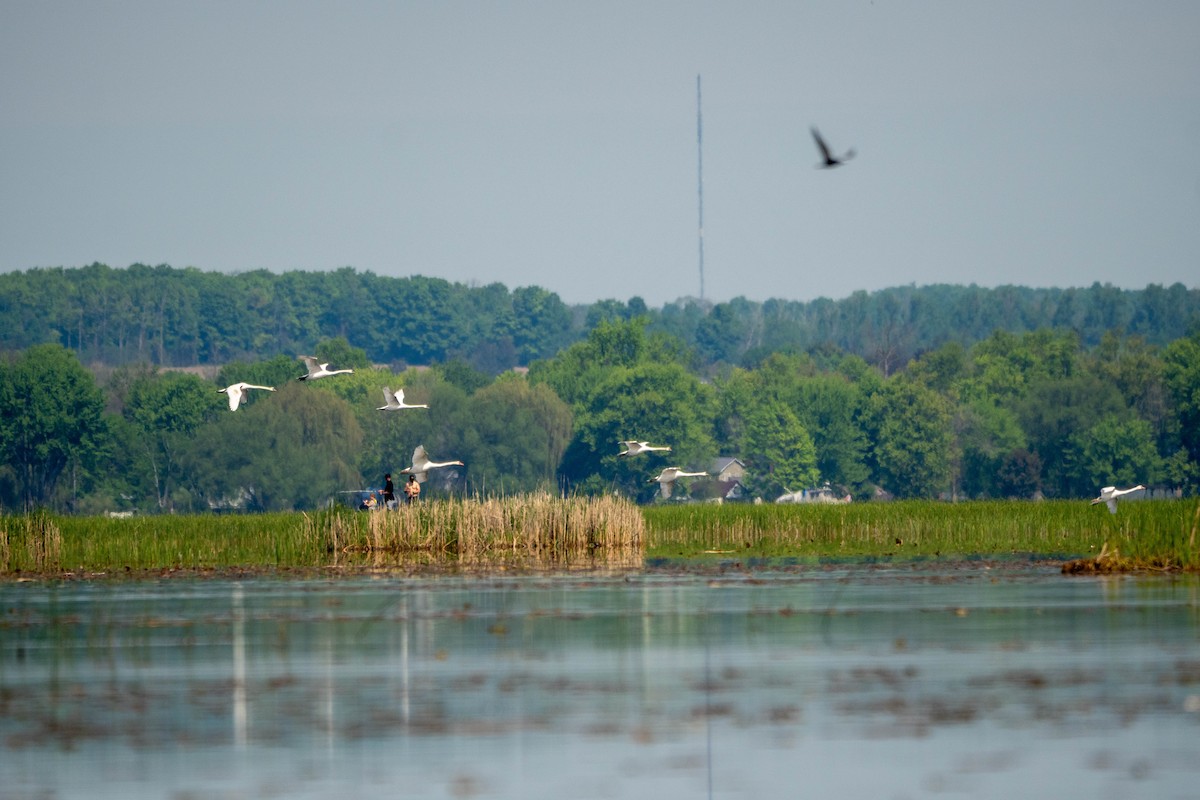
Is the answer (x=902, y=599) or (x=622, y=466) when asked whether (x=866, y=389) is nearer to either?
(x=622, y=466)

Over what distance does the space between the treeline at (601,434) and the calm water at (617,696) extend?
76.2 meters

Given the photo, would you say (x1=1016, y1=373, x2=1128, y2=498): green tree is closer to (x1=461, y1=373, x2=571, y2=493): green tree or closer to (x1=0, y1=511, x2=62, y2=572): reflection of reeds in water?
(x1=461, y1=373, x2=571, y2=493): green tree

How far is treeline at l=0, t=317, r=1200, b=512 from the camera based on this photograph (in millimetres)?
109812

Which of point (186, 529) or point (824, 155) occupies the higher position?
point (824, 155)

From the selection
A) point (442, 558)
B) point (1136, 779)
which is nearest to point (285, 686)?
point (1136, 779)

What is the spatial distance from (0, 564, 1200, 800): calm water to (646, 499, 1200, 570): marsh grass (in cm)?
1050

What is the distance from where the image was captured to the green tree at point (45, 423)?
109 metres

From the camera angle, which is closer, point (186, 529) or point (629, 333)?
point (186, 529)

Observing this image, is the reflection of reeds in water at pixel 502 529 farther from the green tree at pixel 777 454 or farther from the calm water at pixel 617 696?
the green tree at pixel 777 454

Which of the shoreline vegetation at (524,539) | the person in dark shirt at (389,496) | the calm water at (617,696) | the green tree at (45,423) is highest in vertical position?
the green tree at (45,423)

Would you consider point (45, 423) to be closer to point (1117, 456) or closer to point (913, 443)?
point (913, 443)

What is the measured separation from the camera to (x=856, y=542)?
44.1m

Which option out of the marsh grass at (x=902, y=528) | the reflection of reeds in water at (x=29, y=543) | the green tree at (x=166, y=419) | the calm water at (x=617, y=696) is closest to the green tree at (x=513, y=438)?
the green tree at (x=166, y=419)

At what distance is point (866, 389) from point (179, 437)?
138ft
